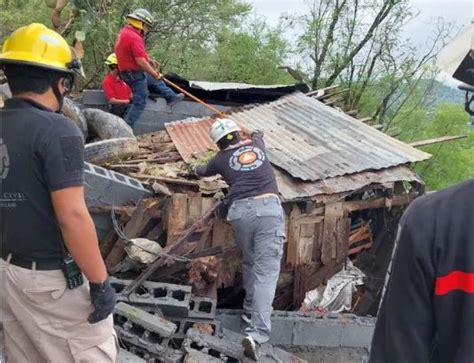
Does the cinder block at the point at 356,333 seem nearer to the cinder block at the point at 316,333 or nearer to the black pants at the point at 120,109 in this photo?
the cinder block at the point at 316,333

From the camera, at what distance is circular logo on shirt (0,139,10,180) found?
272 cm

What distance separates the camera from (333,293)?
7.38 meters

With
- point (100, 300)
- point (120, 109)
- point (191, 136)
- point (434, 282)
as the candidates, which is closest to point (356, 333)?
point (191, 136)

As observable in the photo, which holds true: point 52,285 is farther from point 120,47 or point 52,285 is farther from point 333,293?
point 120,47

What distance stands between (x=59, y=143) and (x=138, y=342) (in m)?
3.26

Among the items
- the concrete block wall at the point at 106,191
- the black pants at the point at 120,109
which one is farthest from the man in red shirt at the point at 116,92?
the concrete block wall at the point at 106,191

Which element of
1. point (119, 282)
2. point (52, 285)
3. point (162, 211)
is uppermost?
point (52, 285)

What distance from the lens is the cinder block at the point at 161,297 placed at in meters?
5.82

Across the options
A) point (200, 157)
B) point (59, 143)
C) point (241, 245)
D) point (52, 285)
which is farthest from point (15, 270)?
point (200, 157)

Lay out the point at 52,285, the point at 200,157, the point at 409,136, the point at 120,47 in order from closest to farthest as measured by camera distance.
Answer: the point at 52,285 < the point at 200,157 < the point at 120,47 < the point at 409,136

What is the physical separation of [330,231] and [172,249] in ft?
7.20

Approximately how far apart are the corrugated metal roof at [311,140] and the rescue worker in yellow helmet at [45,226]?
4338mm

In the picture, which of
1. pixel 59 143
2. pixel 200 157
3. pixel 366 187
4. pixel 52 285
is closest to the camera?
pixel 59 143

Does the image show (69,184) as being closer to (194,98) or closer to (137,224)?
(137,224)
